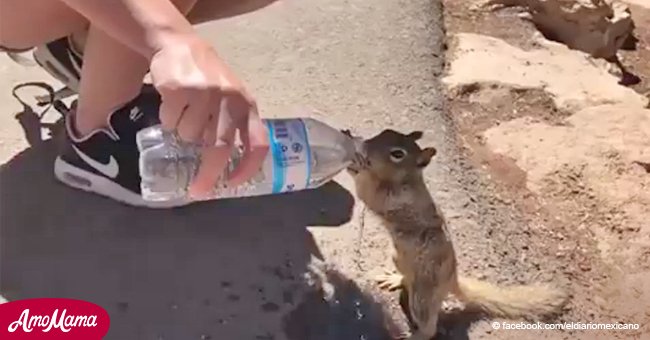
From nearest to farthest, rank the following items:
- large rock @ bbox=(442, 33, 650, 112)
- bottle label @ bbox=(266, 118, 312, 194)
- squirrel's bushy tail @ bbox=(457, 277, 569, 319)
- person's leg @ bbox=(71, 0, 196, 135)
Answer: bottle label @ bbox=(266, 118, 312, 194)
person's leg @ bbox=(71, 0, 196, 135)
squirrel's bushy tail @ bbox=(457, 277, 569, 319)
large rock @ bbox=(442, 33, 650, 112)

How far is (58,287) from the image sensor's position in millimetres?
2217

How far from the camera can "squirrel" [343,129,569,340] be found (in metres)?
2.24

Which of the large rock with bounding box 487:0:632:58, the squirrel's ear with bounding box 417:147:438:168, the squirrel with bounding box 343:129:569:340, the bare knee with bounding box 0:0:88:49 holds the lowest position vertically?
the large rock with bounding box 487:0:632:58

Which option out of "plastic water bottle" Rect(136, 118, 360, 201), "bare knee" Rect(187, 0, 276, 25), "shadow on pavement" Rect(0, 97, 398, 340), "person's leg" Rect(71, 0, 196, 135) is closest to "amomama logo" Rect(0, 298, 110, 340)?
"shadow on pavement" Rect(0, 97, 398, 340)

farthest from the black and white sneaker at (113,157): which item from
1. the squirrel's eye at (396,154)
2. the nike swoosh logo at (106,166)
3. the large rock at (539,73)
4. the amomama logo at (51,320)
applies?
the large rock at (539,73)

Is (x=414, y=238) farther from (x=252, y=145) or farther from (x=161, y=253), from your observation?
(x=252, y=145)

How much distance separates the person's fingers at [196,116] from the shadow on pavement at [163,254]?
66 cm

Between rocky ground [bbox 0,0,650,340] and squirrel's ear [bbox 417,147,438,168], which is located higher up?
squirrel's ear [bbox 417,147,438,168]

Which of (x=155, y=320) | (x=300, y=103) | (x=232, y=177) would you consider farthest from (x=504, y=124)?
(x=232, y=177)

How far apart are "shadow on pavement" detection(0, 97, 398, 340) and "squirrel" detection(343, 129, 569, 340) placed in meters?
0.10

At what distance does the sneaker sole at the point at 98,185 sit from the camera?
7.90ft

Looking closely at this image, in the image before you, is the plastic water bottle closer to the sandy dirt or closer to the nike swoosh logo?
the nike swoosh logo

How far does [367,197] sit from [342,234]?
0.19 meters

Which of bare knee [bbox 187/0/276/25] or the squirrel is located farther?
Result: bare knee [bbox 187/0/276/25]
